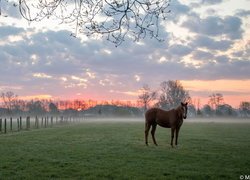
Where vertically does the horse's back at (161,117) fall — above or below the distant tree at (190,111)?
above

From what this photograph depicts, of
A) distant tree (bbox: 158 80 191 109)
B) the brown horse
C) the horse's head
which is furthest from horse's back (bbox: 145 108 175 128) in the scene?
distant tree (bbox: 158 80 191 109)

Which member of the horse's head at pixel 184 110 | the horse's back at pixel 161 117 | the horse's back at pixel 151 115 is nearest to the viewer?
the horse's head at pixel 184 110

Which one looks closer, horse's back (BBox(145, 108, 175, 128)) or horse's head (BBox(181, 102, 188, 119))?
horse's head (BBox(181, 102, 188, 119))

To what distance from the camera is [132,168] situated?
1137cm

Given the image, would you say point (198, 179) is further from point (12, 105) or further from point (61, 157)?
point (12, 105)

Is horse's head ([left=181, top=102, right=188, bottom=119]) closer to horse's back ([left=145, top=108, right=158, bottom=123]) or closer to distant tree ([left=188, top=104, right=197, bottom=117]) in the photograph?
horse's back ([left=145, top=108, right=158, bottom=123])

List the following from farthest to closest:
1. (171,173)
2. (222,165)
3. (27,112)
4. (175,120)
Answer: (27,112) → (175,120) → (222,165) → (171,173)

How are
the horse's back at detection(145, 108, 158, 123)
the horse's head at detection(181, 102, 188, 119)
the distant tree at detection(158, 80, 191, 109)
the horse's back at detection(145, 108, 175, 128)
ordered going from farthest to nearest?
the distant tree at detection(158, 80, 191, 109) < the horse's back at detection(145, 108, 158, 123) < the horse's back at detection(145, 108, 175, 128) < the horse's head at detection(181, 102, 188, 119)

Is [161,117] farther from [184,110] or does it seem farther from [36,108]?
[36,108]

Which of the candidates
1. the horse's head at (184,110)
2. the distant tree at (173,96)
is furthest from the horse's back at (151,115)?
the distant tree at (173,96)

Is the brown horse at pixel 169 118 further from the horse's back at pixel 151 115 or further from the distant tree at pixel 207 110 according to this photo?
the distant tree at pixel 207 110

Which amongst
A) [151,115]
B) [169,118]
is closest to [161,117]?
[169,118]

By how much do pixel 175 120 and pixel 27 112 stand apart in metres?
171

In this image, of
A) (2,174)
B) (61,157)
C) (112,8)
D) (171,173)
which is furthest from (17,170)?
(112,8)
